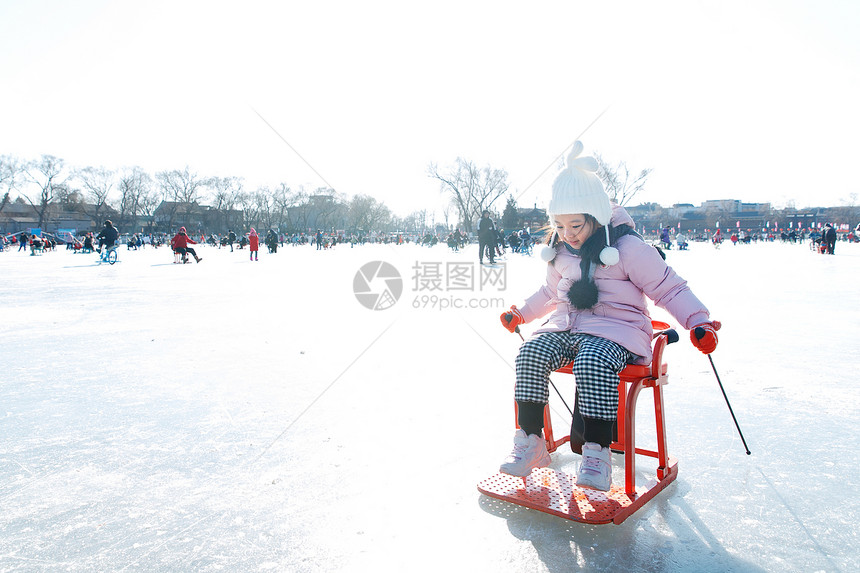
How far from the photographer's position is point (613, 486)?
1.87 metres

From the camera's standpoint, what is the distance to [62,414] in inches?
104

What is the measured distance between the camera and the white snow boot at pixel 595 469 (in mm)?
1657

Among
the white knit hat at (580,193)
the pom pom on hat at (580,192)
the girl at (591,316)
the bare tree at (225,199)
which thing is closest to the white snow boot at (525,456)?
the girl at (591,316)

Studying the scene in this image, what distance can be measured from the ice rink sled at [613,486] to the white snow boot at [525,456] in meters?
0.08

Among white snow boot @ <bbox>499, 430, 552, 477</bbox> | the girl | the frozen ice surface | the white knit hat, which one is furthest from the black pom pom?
the frozen ice surface

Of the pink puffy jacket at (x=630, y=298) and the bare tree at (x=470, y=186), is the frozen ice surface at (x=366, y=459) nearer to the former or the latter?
the pink puffy jacket at (x=630, y=298)

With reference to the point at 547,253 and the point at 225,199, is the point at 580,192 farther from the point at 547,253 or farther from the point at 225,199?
the point at 225,199

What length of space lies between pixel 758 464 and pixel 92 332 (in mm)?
5146

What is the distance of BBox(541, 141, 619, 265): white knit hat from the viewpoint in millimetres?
2016

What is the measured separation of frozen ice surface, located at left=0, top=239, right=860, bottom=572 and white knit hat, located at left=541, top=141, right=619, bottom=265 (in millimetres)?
942

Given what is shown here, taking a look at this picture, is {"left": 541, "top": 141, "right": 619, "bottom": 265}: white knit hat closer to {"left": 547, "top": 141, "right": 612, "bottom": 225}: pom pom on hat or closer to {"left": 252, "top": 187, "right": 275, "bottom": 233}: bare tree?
{"left": 547, "top": 141, "right": 612, "bottom": 225}: pom pom on hat

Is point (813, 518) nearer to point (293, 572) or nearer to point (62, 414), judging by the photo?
point (293, 572)

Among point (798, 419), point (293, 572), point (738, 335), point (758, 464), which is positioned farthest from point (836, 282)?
point (293, 572)

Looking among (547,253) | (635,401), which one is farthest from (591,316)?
(635,401)
